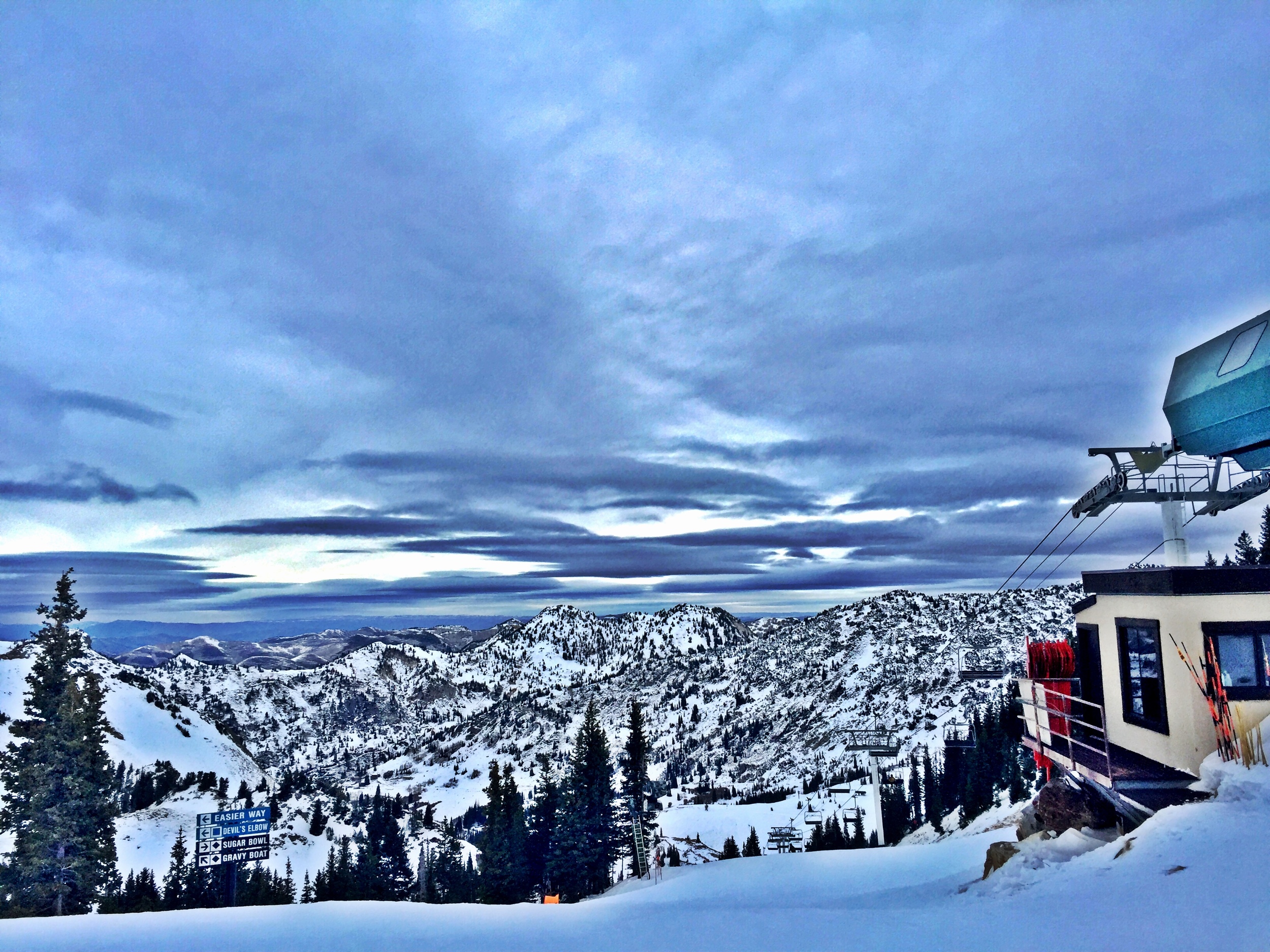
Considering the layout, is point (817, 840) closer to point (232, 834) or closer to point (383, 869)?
point (383, 869)

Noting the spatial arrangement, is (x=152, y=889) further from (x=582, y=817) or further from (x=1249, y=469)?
(x=1249, y=469)

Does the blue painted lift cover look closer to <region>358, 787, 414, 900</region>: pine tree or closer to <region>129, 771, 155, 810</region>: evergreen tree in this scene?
<region>358, 787, 414, 900</region>: pine tree

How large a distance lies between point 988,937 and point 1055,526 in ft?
66.2

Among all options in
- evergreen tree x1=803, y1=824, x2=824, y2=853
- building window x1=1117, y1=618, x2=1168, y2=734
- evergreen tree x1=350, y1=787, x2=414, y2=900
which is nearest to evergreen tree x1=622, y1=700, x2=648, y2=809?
evergreen tree x1=350, y1=787, x2=414, y2=900

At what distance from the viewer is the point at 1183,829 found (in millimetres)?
11828

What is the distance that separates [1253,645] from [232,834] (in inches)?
1956

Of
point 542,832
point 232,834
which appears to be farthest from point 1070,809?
point 542,832

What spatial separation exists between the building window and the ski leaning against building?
0.12ft

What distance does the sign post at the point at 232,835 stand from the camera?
40250 millimetres

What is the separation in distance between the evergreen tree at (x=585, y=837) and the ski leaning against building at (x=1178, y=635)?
167 ft

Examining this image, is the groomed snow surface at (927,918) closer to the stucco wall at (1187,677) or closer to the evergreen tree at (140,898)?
the stucco wall at (1187,677)

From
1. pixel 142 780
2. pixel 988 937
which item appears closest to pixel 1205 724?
pixel 988 937

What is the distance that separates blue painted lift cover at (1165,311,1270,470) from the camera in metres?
11.9

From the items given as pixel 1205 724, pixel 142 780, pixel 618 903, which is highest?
pixel 1205 724
